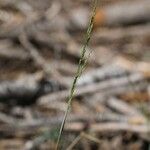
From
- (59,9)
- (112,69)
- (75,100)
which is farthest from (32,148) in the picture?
(59,9)

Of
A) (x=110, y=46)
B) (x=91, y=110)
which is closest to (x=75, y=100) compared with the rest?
(x=91, y=110)

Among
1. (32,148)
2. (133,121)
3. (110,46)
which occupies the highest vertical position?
(110,46)

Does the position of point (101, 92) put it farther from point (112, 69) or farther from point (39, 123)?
point (39, 123)

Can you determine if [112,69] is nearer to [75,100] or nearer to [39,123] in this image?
[75,100]

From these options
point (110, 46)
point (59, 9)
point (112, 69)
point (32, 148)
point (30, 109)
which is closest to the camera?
point (32, 148)

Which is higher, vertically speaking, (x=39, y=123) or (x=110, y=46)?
(x=110, y=46)

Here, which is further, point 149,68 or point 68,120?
point 149,68

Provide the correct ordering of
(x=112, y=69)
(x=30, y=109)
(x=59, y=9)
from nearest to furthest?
(x=30, y=109), (x=112, y=69), (x=59, y=9)
